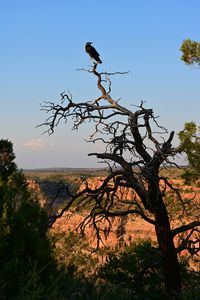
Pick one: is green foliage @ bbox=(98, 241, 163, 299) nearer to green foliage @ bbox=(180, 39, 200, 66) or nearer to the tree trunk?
the tree trunk

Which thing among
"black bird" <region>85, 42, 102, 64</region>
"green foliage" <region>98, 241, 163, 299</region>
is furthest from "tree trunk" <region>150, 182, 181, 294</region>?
"black bird" <region>85, 42, 102, 64</region>

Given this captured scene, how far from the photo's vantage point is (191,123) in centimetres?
1898

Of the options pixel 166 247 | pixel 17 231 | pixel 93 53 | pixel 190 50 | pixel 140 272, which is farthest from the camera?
pixel 190 50

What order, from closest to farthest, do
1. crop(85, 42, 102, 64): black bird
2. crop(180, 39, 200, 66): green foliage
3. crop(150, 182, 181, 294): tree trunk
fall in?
crop(150, 182, 181, 294): tree trunk < crop(85, 42, 102, 64): black bird < crop(180, 39, 200, 66): green foliage

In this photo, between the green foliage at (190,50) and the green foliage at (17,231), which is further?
the green foliage at (190,50)

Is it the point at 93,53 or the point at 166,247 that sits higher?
the point at 93,53

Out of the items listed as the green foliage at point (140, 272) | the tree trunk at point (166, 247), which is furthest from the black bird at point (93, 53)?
the green foliage at point (140, 272)

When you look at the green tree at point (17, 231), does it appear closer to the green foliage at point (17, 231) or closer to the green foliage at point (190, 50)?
the green foliage at point (17, 231)

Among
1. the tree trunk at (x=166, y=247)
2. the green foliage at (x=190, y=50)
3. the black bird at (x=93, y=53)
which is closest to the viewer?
the tree trunk at (x=166, y=247)

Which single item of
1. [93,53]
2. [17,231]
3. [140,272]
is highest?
[93,53]

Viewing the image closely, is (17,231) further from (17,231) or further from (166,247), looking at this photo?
(166,247)

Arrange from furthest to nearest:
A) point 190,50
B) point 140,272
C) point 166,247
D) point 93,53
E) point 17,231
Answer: point 190,50, point 140,272, point 17,231, point 93,53, point 166,247

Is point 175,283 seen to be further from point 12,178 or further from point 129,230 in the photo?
point 129,230

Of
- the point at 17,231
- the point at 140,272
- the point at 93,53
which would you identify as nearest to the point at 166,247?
the point at 140,272
